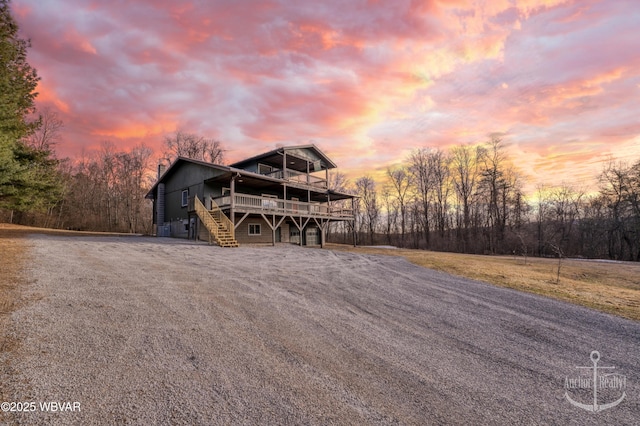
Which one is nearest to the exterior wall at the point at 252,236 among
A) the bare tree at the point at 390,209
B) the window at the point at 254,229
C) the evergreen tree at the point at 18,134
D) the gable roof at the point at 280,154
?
the window at the point at 254,229

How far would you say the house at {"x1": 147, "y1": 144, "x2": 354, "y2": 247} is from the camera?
17955 mm

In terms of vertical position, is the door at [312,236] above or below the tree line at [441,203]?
below

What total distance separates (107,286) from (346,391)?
20.0 feet

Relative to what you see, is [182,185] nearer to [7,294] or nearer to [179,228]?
[179,228]

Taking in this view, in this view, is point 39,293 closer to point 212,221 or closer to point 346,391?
point 346,391

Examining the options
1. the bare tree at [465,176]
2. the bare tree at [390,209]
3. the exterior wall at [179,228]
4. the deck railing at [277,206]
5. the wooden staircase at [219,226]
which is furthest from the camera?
the bare tree at [390,209]

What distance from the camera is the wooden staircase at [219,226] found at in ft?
54.4

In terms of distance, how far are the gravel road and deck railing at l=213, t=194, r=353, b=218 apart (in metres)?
11.1

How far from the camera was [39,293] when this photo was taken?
5391mm

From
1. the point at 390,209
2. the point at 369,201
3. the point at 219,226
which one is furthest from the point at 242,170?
the point at 390,209

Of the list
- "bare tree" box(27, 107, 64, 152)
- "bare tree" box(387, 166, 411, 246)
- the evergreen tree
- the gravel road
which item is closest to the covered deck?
the evergreen tree

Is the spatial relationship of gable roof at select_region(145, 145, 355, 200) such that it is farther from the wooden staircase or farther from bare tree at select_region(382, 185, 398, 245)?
bare tree at select_region(382, 185, 398, 245)

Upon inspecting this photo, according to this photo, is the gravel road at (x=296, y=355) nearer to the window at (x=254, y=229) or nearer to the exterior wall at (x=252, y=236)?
the exterior wall at (x=252, y=236)

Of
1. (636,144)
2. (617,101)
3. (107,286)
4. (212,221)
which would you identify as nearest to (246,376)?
(107,286)
